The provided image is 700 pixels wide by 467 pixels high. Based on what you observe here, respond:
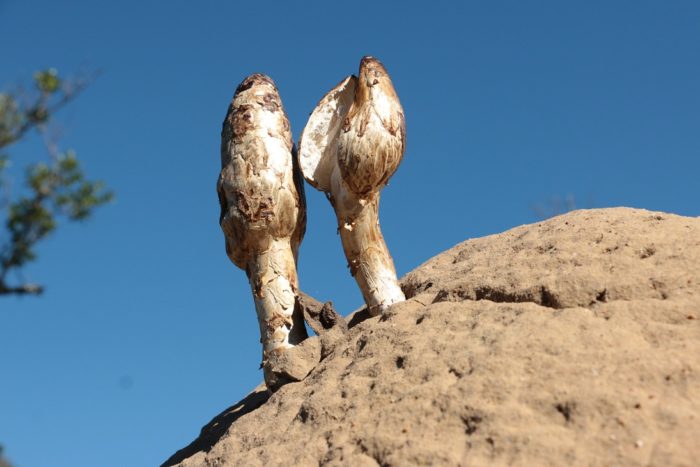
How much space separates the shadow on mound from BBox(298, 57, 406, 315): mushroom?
132cm

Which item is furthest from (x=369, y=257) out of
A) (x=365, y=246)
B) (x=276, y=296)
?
(x=276, y=296)

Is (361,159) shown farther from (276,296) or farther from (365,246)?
(276,296)

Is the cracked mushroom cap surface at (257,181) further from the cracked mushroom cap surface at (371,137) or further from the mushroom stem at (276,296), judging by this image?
the cracked mushroom cap surface at (371,137)

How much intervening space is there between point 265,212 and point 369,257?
2.84 ft

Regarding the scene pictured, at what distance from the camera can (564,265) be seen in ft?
20.3

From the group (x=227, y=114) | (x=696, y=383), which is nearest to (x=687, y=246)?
(x=696, y=383)

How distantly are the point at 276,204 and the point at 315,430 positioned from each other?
82.9 inches

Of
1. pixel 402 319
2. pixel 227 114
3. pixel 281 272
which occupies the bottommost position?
pixel 402 319

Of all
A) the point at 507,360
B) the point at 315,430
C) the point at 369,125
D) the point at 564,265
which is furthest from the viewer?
the point at 369,125

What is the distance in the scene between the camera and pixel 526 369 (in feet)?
17.0

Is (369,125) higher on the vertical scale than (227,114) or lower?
lower

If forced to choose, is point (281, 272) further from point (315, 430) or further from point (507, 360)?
point (507, 360)

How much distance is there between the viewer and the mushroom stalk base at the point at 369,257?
23.8ft

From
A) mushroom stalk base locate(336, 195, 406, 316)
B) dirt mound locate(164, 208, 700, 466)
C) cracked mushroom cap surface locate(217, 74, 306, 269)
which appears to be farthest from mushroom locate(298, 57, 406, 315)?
dirt mound locate(164, 208, 700, 466)
